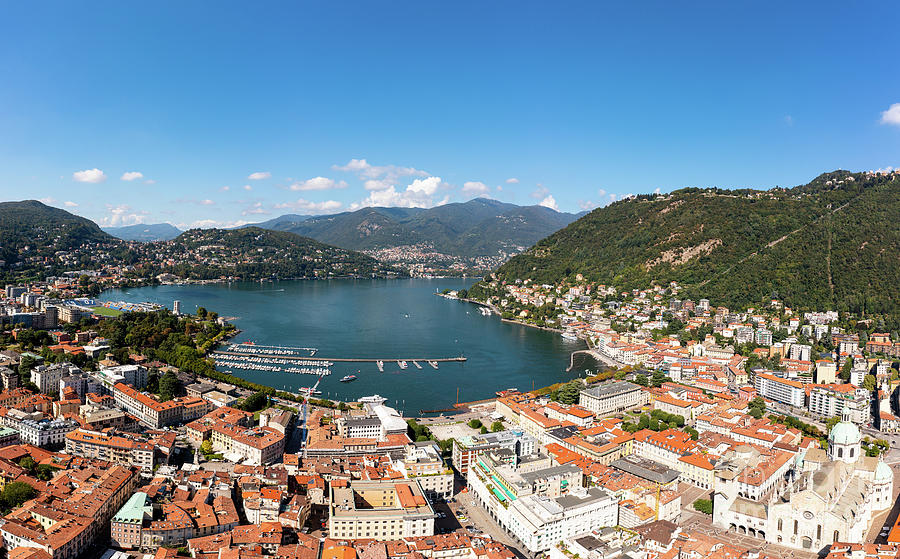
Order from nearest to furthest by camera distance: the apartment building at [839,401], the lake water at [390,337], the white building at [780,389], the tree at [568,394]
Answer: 1. the apartment building at [839,401]
2. the tree at [568,394]
3. the white building at [780,389]
4. the lake water at [390,337]

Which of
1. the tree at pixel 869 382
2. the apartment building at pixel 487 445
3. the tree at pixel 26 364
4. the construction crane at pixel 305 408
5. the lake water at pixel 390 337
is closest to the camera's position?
the apartment building at pixel 487 445

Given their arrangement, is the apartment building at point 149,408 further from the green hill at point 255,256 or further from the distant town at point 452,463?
the green hill at point 255,256

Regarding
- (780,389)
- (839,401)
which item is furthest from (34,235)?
(839,401)

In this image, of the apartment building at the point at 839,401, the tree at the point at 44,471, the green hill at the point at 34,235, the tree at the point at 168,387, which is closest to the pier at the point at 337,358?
the tree at the point at 168,387

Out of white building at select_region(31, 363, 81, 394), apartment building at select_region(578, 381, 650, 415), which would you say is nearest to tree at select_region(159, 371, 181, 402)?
white building at select_region(31, 363, 81, 394)

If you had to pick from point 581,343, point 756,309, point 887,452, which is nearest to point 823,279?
point 756,309

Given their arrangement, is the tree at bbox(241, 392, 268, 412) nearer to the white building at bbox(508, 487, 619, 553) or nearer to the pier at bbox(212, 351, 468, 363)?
the pier at bbox(212, 351, 468, 363)
